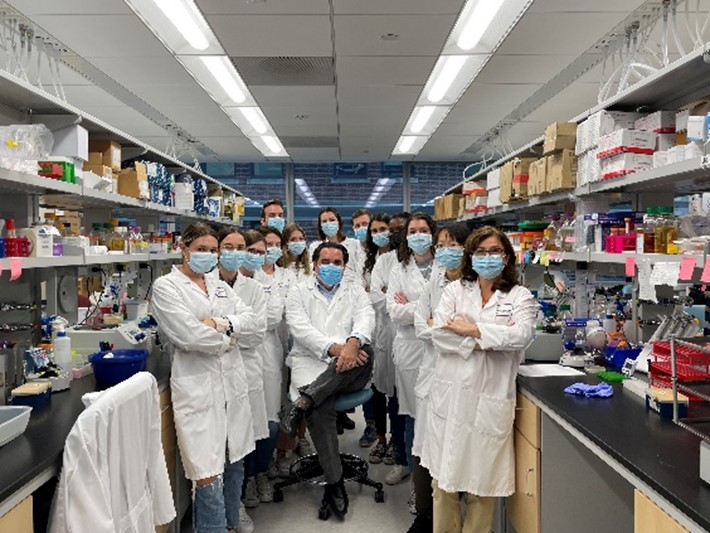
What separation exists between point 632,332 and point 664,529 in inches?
67.8

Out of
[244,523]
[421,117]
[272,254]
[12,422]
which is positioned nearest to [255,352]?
[244,523]

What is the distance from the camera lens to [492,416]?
7.64 feet

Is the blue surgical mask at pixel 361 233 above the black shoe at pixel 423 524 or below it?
above

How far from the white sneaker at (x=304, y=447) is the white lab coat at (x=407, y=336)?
3.30 ft

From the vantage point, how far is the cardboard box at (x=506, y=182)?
397 cm

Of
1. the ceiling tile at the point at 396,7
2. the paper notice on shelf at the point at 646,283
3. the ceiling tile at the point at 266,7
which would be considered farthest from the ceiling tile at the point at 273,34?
the paper notice on shelf at the point at 646,283

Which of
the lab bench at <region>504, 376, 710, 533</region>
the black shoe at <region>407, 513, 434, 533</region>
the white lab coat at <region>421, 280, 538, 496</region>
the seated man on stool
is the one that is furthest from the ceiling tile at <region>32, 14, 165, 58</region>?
the black shoe at <region>407, 513, 434, 533</region>

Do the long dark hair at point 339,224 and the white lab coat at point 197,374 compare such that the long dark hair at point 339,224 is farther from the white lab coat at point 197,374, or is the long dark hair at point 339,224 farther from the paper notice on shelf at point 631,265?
the paper notice on shelf at point 631,265

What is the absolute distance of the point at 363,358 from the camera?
124 inches

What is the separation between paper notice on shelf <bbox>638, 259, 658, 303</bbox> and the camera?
2.17m

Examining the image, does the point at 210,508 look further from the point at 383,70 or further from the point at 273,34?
the point at 383,70

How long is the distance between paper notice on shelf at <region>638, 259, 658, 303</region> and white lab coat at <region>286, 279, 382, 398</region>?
4.72ft

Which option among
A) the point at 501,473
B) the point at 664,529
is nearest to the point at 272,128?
the point at 501,473

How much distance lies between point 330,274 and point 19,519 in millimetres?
2088
